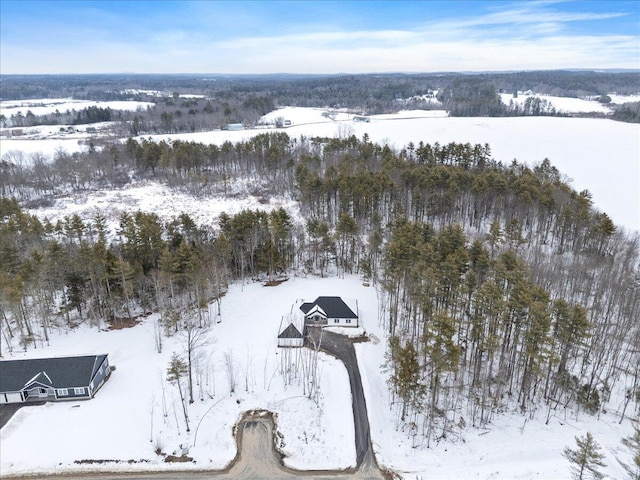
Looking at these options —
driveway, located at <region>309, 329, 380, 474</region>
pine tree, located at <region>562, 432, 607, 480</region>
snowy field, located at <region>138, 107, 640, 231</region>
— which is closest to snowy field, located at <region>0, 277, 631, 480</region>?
driveway, located at <region>309, 329, 380, 474</region>

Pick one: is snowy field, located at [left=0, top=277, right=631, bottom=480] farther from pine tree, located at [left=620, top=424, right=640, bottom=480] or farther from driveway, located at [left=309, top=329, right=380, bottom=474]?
pine tree, located at [left=620, top=424, right=640, bottom=480]

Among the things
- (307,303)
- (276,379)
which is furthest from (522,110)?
(276,379)

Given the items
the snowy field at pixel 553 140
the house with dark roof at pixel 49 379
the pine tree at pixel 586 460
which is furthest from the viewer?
the snowy field at pixel 553 140

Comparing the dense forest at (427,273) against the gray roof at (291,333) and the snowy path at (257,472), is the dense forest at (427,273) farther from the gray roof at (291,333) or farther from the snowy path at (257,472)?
the gray roof at (291,333)

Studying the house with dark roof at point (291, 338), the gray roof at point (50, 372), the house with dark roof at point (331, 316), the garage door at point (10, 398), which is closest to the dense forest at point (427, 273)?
the house with dark roof at point (331, 316)

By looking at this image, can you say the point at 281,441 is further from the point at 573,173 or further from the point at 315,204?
the point at 573,173

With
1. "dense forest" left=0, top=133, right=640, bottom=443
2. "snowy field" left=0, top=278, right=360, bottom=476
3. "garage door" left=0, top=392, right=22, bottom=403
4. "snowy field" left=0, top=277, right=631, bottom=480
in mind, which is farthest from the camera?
"garage door" left=0, top=392, right=22, bottom=403

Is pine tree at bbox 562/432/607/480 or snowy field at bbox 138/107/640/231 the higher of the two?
snowy field at bbox 138/107/640/231
